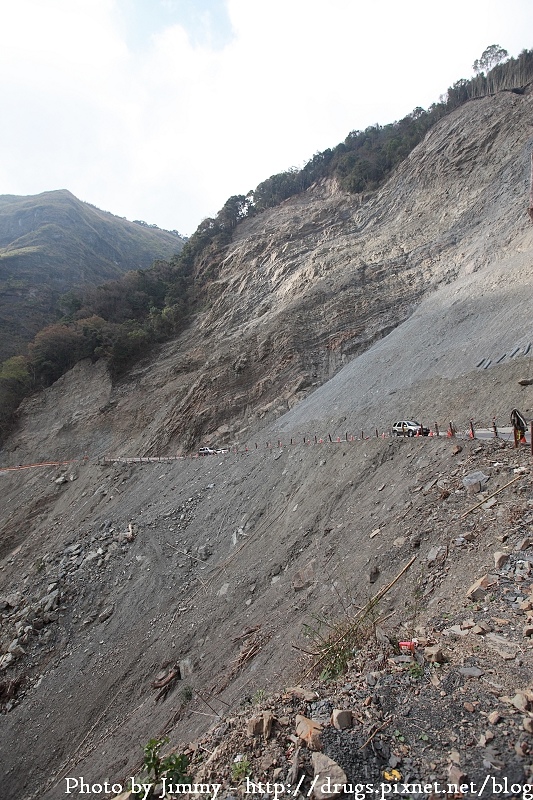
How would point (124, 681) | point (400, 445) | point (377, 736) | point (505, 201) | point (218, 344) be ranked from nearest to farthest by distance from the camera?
1. point (377, 736)
2. point (124, 681)
3. point (400, 445)
4. point (505, 201)
5. point (218, 344)

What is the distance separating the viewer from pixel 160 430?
24078 millimetres

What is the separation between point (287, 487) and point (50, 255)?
196ft

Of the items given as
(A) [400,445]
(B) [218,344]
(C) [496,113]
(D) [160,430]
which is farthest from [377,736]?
(C) [496,113]

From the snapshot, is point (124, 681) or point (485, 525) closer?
point (485, 525)

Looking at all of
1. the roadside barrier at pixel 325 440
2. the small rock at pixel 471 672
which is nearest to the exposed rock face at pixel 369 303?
the roadside barrier at pixel 325 440

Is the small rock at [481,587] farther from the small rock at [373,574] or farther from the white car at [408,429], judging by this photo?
the white car at [408,429]

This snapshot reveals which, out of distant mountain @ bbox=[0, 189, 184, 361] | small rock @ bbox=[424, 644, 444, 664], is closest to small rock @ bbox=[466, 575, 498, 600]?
small rock @ bbox=[424, 644, 444, 664]

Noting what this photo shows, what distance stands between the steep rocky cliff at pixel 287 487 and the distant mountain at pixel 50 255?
17.2 metres

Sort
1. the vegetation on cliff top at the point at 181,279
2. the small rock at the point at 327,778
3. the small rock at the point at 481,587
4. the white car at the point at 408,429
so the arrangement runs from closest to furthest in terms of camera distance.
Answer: the small rock at the point at 327,778, the small rock at the point at 481,587, the white car at the point at 408,429, the vegetation on cliff top at the point at 181,279

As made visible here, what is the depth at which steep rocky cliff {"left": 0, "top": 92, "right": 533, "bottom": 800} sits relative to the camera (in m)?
7.15

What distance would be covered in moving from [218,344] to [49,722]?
22.1 meters

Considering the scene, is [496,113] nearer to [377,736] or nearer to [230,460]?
[230,460]

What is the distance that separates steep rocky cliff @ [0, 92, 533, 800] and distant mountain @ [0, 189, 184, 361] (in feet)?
56.5

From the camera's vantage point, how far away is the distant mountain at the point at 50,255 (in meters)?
43.4
